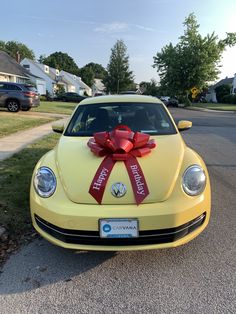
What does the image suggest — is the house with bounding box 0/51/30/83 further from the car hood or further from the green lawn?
the car hood

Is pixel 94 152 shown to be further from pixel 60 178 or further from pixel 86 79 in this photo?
pixel 86 79

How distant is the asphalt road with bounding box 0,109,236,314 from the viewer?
2.87 metres

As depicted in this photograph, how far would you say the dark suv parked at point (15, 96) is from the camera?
69.0 ft

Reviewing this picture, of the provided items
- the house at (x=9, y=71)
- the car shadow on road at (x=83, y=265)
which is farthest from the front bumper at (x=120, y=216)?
the house at (x=9, y=71)

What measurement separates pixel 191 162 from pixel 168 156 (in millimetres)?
248

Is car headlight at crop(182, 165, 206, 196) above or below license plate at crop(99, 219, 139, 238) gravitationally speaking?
above

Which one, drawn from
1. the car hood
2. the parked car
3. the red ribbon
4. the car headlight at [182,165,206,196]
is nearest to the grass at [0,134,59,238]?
the car hood

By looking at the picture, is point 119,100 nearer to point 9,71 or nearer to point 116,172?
point 116,172

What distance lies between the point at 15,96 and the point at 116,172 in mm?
19098

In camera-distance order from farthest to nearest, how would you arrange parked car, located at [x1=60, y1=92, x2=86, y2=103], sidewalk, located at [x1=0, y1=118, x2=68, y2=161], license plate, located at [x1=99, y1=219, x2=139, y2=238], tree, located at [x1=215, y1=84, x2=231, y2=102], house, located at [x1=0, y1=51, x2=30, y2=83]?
tree, located at [x1=215, y1=84, x2=231, y2=102] → parked car, located at [x1=60, y1=92, x2=86, y2=103] → house, located at [x1=0, y1=51, x2=30, y2=83] → sidewalk, located at [x1=0, y1=118, x2=68, y2=161] → license plate, located at [x1=99, y1=219, x2=139, y2=238]

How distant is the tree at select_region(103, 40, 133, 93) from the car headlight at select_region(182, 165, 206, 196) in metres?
77.0

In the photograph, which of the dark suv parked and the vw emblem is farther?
the dark suv parked

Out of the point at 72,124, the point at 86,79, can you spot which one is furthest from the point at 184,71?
the point at 86,79

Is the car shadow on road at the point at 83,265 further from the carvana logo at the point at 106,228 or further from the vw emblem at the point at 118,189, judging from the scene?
the vw emblem at the point at 118,189
